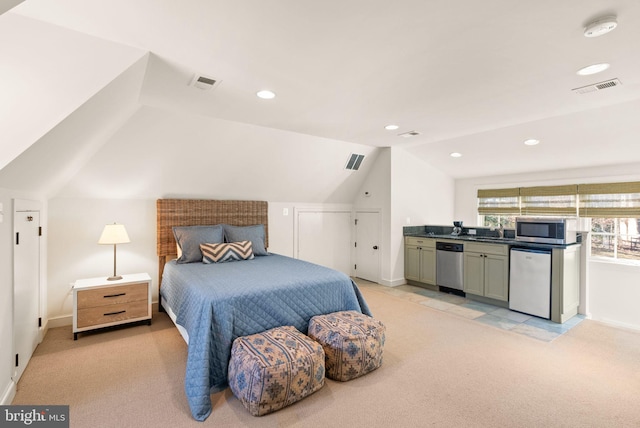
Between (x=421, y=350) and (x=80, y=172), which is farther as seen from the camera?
(x=80, y=172)

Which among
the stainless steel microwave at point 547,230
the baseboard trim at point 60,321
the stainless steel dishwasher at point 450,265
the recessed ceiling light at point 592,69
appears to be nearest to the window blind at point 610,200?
the stainless steel microwave at point 547,230

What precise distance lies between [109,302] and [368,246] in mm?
4026

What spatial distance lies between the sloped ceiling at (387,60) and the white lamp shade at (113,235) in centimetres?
147

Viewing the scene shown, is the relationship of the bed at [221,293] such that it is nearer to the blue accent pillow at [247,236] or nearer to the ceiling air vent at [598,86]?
the blue accent pillow at [247,236]

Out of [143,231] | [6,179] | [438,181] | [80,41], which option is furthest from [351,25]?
[438,181]

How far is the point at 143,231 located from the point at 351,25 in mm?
3616

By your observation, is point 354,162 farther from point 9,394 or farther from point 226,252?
point 9,394

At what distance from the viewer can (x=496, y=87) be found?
2.74m

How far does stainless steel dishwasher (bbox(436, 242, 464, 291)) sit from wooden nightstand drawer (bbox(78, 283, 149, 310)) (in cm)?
423

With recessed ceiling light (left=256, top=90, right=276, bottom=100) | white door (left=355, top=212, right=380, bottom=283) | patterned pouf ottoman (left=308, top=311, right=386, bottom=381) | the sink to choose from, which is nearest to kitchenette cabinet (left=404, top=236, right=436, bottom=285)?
white door (left=355, top=212, right=380, bottom=283)

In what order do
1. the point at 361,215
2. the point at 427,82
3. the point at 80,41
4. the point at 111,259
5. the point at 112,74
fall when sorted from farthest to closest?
the point at 361,215
the point at 111,259
the point at 427,82
the point at 112,74
the point at 80,41

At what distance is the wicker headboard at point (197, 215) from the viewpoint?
4.11 meters

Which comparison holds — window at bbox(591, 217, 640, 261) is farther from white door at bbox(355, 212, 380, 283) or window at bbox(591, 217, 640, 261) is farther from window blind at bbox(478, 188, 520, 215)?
white door at bbox(355, 212, 380, 283)

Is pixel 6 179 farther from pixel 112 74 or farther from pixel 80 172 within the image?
pixel 80 172
